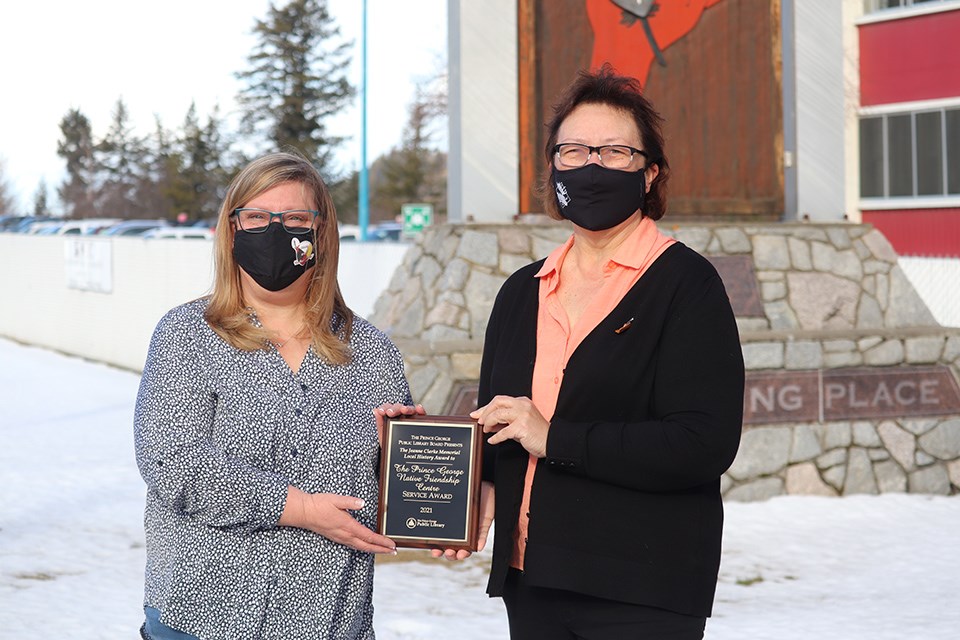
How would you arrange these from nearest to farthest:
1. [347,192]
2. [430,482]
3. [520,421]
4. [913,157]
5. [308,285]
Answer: [520,421] < [430,482] < [308,285] < [913,157] < [347,192]

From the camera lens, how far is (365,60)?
28.2m

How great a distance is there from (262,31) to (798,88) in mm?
45638

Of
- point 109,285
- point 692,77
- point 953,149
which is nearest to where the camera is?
point 692,77

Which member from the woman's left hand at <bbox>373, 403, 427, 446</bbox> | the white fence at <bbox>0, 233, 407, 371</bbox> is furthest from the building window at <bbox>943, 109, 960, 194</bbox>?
the woman's left hand at <bbox>373, 403, 427, 446</bbox>

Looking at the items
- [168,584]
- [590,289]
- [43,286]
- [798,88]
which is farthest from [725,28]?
[43,286]

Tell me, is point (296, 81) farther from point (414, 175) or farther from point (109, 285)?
point (109, 285)

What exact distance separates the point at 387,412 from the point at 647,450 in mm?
652

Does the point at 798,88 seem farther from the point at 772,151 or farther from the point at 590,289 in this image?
the point at 590,289

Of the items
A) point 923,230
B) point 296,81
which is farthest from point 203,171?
point 923,230

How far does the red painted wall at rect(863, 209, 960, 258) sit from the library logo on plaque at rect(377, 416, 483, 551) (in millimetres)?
21035

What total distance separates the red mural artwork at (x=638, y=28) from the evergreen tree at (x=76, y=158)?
6460cm

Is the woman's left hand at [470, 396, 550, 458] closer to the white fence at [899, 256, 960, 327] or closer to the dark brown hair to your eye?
the dark brown hair

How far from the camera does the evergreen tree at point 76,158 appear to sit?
7206cm

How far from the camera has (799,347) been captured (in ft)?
26.8
